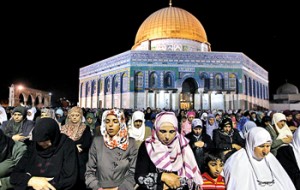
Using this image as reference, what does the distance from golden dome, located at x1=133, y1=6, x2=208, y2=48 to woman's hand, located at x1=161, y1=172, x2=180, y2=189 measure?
22643 millimetres

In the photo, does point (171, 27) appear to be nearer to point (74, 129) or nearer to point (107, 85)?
point (107, 85)

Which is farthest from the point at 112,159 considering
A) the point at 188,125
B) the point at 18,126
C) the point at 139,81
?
the point at 139,81

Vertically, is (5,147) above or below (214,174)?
above

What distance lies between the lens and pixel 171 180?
6.95ft

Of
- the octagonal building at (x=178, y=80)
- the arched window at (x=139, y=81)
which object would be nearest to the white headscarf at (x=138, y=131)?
the octagonal building at (x=178, y=80)

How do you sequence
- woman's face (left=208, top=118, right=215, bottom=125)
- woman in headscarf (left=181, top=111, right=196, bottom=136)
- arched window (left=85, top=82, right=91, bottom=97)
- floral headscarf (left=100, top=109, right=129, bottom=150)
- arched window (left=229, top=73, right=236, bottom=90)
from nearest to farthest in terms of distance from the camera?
floral headscarf (left=100, top=109, right=129, bottom=150)
woman's face (left=208, top=118, right=215, bottom=125)
woman in headscarf (left=181, top=111, right=196, bottom=136)
arched window (left=229, top=73, right=236, bottom=90)
arched window (left=85, top=82, right=91, bottom=97)

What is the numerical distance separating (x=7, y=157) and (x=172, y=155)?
1407 millimetres

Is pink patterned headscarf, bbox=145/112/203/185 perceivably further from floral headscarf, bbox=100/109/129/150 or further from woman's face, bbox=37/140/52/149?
woman's face, bbox=37/140/52/149

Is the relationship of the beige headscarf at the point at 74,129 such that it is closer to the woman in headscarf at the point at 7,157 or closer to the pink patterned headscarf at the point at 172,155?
the woman in headscarf at the point at 7,157

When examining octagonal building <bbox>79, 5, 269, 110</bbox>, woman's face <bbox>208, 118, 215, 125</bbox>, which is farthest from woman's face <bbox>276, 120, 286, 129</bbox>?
octagonal building <bbox>79, 5, 269, 110</bbox>

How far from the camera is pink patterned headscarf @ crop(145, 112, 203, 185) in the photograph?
2.18m

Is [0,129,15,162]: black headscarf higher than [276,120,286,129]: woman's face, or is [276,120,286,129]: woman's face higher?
[276,120,286,129]: woman's face

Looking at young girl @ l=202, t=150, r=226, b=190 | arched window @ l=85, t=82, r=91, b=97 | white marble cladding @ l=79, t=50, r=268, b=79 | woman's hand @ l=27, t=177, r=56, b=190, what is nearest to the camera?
woman's hand @ l=27, t=177, r=56, b=190

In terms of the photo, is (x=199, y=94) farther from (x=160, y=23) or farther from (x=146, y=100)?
(x=160, y=23)
